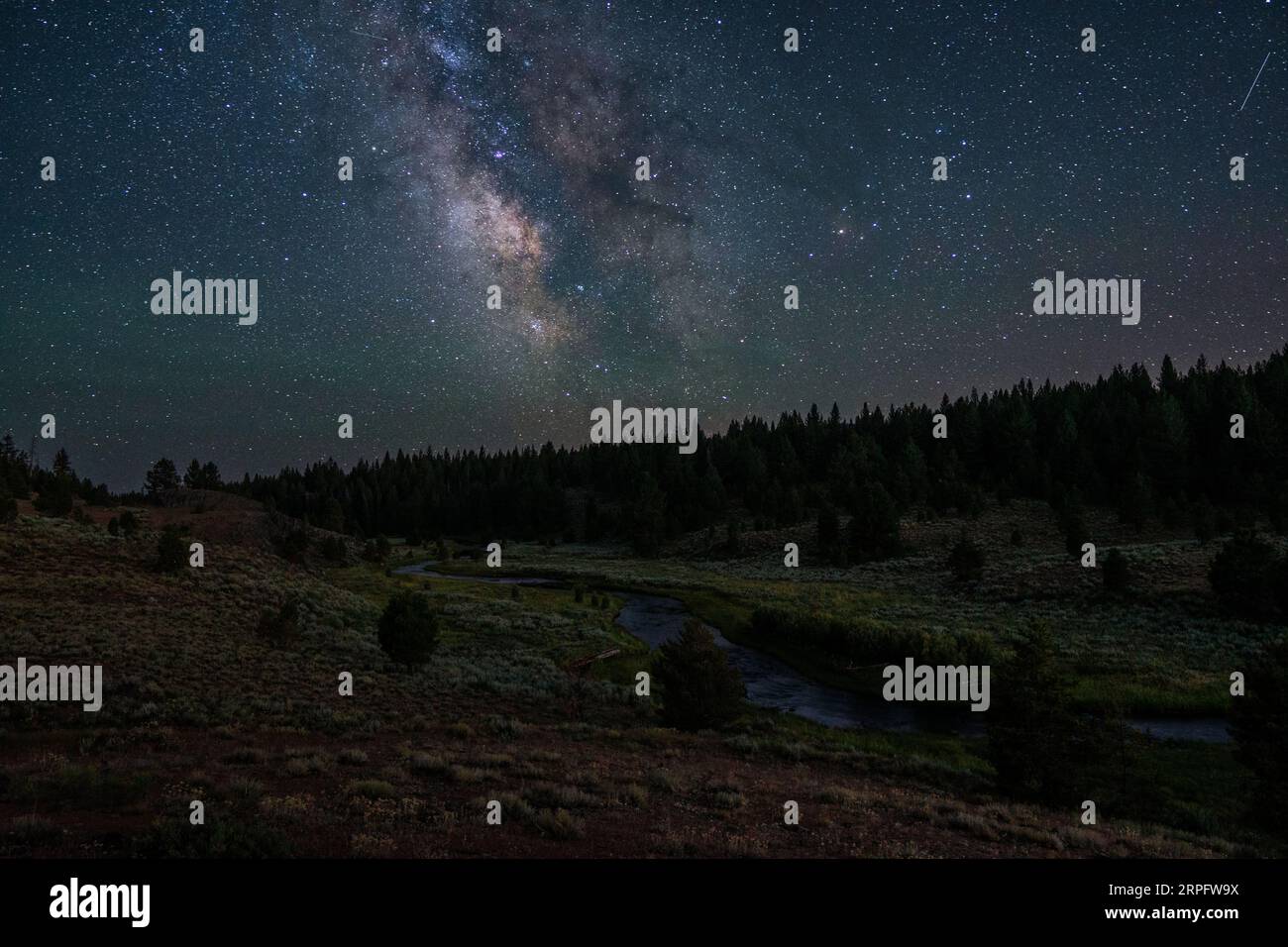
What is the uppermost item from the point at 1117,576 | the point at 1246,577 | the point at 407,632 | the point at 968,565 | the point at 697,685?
the point at 1246,577

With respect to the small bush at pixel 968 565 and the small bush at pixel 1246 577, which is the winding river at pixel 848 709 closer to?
the small bush at pixel 1246 577

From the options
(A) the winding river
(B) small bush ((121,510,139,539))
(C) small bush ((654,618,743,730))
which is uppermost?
(B) small bush ((121,510,139,539))

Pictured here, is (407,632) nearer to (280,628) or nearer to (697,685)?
(280,628)

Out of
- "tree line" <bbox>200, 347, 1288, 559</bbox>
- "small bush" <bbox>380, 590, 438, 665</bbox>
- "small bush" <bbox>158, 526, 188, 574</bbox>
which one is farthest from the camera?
"tree line" <bbox>200, 347, 1288, 559</bbox>

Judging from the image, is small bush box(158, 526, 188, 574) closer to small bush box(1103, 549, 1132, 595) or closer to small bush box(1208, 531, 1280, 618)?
small bush box(1103, 549, 1132, 595)

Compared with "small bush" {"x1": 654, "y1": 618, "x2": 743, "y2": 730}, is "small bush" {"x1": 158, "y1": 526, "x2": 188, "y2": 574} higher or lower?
higher

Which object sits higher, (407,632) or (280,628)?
(407,632)

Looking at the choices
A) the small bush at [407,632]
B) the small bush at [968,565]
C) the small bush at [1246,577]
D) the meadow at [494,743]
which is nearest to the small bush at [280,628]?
the meadow at [494,743]

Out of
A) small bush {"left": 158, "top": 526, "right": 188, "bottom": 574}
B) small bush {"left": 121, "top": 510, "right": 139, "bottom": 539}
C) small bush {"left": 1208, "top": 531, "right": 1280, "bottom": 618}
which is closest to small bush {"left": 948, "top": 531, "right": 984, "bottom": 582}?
small bush {"left": 1208, "top": 531, "right": 1280, "bottom": 618}

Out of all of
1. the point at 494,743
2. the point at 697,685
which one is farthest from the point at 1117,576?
the point at 494,743

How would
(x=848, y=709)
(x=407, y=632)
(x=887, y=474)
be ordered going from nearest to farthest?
1. (x=407, y=632)
2. (x=848, y=709)
3. (x=887, y=474)
